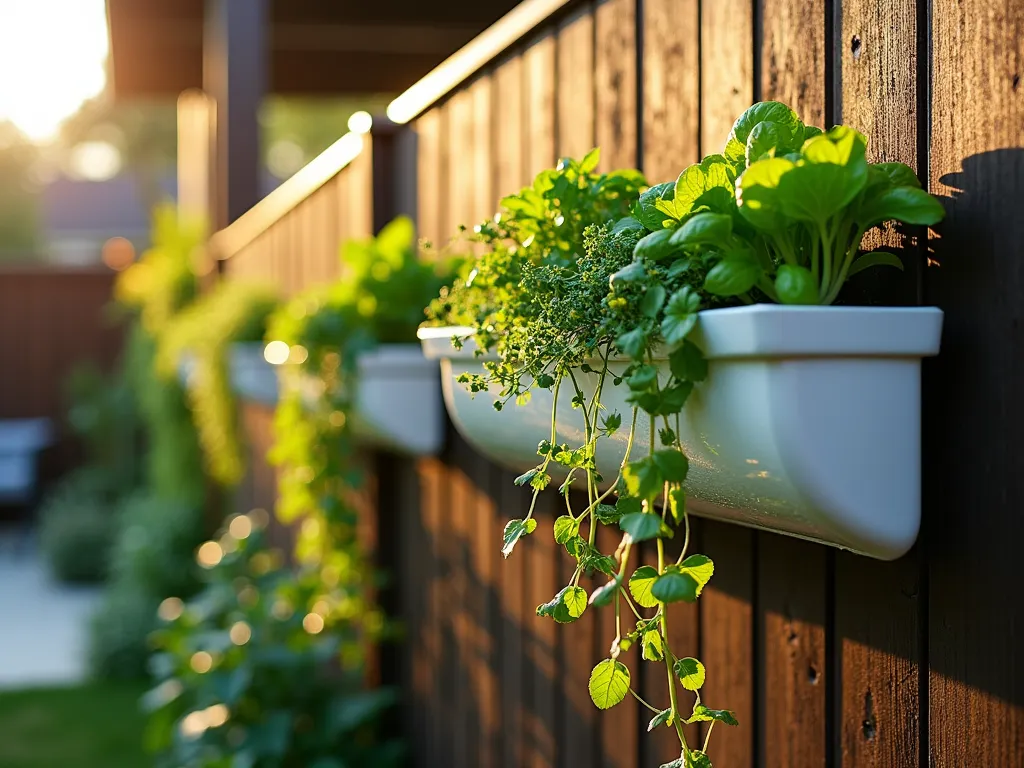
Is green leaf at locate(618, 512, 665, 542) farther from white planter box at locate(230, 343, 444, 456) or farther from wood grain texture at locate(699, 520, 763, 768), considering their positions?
white planter box at locate(230, 343, 444, 456)

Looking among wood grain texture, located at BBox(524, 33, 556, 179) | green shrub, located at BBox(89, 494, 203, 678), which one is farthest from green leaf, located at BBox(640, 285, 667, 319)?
green shrub, located at BBox(89, 494, 203, 678)

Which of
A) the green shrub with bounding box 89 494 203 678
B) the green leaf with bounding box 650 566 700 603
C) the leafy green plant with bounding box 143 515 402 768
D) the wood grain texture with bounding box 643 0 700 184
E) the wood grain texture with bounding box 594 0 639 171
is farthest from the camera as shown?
the green shrub with bounding box 89 494 203 678

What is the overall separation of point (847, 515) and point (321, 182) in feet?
8.51

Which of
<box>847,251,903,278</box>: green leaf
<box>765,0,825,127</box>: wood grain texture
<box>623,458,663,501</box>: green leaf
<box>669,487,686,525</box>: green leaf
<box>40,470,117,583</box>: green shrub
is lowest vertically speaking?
<box>40,470,117,583</box>: green shrub

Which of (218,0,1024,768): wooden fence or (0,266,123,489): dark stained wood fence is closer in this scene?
(218,0,1024,768): wooden fence

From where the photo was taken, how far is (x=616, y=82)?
151 cm

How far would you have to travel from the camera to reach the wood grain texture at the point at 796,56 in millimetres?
1090

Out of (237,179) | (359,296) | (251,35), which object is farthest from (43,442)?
(359,296)

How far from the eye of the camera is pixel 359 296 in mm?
2262

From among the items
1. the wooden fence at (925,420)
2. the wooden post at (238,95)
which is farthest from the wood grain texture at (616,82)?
the wooden post at (238,95)

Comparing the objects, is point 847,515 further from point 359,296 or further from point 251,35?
point 251,35

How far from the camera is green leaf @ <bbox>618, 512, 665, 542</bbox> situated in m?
0.84

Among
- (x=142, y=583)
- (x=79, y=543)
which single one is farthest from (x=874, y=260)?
(x=79, y=543)

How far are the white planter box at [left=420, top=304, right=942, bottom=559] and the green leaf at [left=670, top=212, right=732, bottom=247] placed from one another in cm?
6
